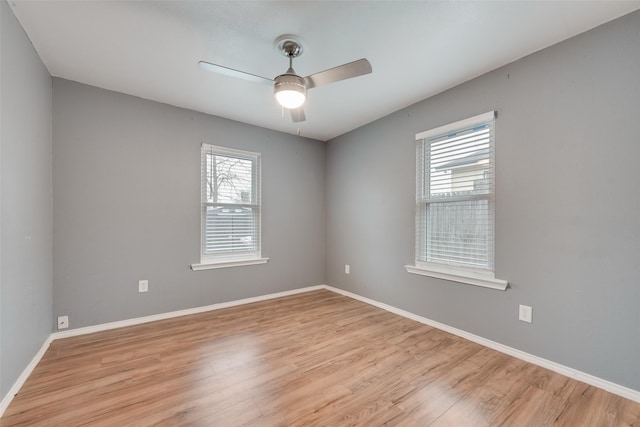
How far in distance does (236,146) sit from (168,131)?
2.62 ft

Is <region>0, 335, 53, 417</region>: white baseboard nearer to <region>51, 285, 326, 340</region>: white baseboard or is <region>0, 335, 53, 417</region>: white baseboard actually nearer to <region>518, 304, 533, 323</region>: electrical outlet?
<region>51, 285, 326, 340</region>: white baseboard

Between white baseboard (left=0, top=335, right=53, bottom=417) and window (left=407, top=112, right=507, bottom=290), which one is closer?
white baseboard (left=0, top=335, right=53, bottom=417)

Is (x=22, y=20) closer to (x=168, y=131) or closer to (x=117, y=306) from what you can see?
(x=168, y=131)

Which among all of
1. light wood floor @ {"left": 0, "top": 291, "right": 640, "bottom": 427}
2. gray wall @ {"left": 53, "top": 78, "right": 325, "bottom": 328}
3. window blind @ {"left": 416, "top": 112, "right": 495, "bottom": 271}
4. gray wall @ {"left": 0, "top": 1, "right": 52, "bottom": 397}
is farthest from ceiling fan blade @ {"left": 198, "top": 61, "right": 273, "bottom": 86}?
light wood floor @ {"left": 0, "top": 291, "right": 640, "bottom": 427}

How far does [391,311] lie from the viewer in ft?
11.0

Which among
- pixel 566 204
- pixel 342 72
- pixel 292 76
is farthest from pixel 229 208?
pixel 566 204

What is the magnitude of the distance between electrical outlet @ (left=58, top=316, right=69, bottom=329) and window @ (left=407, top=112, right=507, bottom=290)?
138 inches

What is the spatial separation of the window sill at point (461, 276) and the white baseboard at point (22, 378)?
3295 mm

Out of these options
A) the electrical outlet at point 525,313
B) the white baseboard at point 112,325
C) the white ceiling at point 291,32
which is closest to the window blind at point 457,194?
the electrical outlet at point 525,313

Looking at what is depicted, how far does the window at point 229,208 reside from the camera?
11.2 ft

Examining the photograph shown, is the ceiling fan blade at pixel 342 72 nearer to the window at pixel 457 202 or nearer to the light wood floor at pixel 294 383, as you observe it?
the window at pixel 457 202

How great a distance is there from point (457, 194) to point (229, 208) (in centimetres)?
270

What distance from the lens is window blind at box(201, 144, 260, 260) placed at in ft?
11.3

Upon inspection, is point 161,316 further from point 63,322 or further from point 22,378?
point 22,378
